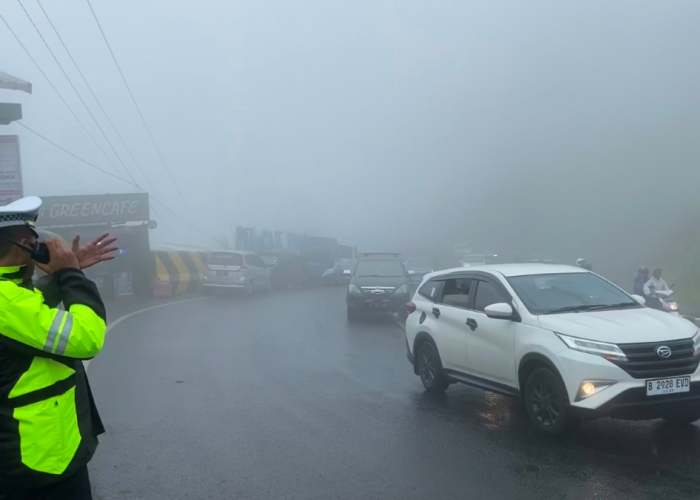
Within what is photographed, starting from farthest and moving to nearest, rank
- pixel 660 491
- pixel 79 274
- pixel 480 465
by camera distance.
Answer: pixel 480 465 < pixel 660 491 < pixel 79 274

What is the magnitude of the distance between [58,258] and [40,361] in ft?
1.38

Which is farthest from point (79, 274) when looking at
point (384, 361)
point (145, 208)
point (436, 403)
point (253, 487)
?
point (145, 208)

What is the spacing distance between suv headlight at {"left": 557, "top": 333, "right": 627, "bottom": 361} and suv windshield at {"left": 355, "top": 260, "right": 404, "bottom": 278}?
44.1 feet

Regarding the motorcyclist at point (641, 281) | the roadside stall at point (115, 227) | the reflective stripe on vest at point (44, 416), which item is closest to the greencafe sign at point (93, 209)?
the roadside stall at point (115, 227)

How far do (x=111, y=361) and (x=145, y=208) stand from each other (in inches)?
623

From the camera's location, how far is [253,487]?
5500mm

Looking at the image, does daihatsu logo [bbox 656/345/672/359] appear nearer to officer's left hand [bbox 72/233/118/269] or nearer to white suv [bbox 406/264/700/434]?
white suv [bbox 406/264/700/434]

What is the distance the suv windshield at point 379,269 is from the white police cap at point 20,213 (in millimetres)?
17173

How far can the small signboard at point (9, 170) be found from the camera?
1186cm

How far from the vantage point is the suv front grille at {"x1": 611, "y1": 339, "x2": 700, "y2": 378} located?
6.07 m

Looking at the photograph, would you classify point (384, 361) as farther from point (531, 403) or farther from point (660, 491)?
point (660, 491)

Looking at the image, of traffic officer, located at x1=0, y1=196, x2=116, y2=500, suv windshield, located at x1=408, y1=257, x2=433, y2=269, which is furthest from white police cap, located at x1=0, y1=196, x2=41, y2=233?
suv windshield, located at x1=408, y1=257, x2=433, y2=269

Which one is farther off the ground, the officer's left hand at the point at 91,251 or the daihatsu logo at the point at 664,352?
the officer's left hand at the point at 91,251

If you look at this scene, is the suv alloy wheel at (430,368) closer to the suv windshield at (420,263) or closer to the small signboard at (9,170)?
the small signboard at (9,170)
